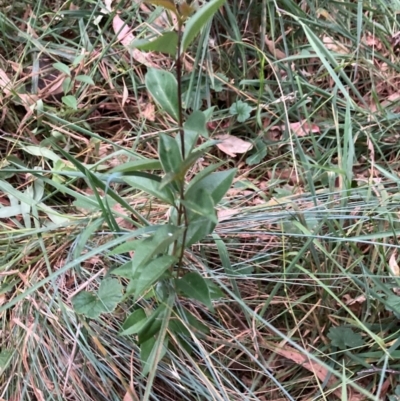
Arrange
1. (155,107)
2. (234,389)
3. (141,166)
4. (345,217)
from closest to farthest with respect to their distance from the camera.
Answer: (141,166), (234,389), (345,217), (155,107)

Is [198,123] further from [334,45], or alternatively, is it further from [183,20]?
[334,45]

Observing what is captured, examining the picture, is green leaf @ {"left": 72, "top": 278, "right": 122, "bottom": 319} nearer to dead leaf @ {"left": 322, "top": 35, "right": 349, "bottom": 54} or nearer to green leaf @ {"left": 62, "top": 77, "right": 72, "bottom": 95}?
green leaf @ {"left": 62, "top": 77, "right": 72, "bottom": 95}

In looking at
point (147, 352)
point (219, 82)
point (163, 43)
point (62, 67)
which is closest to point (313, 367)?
point (147, 352)

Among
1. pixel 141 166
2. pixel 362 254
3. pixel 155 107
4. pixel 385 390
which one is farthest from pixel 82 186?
pixel 385 390

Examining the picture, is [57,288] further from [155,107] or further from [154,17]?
[154,17]

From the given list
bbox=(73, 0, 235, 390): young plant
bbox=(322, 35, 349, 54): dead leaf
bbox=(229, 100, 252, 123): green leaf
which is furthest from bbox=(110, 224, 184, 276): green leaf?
bbox=(322, 35, 349, 54): dead leaf
